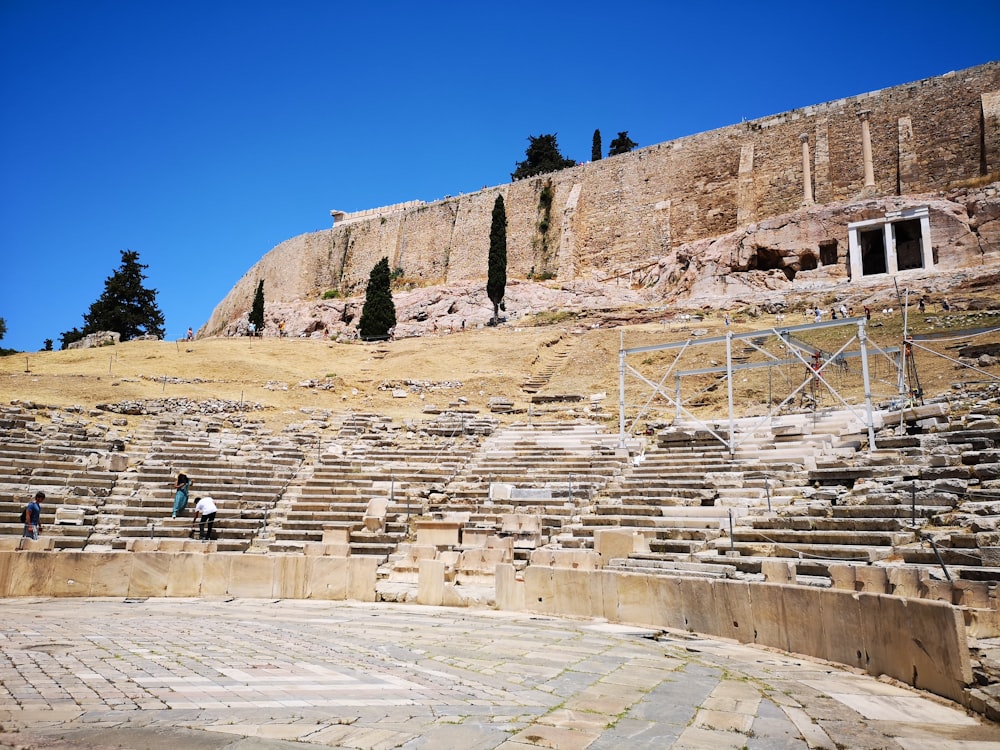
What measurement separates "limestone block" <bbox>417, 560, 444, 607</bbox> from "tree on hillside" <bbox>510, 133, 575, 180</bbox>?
51156 mm

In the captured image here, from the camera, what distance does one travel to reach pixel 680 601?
8.20 metres

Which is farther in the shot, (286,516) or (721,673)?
(286,516)

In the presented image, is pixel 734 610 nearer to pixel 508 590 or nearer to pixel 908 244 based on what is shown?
pixel 508 590

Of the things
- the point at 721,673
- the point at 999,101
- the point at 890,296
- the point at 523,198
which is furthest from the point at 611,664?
the point at 523,198

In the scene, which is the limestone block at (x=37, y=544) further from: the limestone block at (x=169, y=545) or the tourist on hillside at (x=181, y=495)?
the tourist on hillside at (x=181, y=495)

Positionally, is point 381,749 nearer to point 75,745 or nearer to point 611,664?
point 75,745

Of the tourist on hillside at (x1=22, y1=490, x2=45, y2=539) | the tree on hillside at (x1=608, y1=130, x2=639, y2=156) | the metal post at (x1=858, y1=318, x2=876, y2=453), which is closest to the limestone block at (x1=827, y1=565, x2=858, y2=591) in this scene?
the metal post at (x1=858, y1=318, x2=876, y2=453)

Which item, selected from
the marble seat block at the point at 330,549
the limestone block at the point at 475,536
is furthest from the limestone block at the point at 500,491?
the marble seat block at the point at 330,549

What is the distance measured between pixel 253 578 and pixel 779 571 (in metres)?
7.25

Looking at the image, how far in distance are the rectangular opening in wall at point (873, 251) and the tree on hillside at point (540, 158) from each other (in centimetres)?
3069

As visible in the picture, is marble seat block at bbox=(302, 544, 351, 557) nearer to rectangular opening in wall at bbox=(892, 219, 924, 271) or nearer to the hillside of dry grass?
the hillside of dry grass

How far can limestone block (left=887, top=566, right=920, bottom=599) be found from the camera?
6977 mm

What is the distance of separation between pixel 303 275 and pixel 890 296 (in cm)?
4461

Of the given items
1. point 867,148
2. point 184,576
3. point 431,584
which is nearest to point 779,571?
point 431,584
